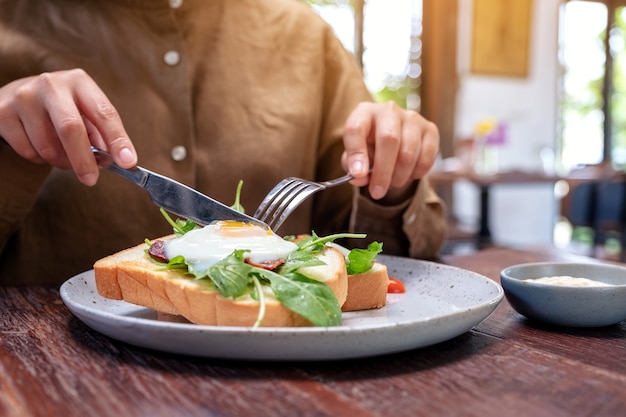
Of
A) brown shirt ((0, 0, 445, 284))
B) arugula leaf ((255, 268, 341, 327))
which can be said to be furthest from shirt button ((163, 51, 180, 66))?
arugula leaf ((255, 268, 341, 327))

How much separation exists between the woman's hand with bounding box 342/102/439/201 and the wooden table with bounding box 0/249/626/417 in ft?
1.64

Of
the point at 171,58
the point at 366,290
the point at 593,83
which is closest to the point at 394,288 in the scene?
the point at 366,290

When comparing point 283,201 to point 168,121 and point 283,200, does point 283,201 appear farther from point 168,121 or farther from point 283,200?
point 168,121

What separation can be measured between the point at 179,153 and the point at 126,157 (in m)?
0.57

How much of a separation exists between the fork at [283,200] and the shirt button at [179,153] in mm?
524

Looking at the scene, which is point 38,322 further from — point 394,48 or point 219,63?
point 394,48

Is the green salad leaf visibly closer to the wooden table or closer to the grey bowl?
Answer: the wooden table

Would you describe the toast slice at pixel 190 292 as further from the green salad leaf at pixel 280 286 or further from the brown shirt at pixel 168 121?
the brown shirt at pixel 168 121

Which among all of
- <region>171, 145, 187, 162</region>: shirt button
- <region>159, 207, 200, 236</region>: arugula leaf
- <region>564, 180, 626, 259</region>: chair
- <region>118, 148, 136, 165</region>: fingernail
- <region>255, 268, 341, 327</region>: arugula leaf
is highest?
<region>118, 148, 136, 165</region>: fingernail

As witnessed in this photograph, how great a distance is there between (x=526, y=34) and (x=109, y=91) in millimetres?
6189

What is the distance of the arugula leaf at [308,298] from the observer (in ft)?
2.21

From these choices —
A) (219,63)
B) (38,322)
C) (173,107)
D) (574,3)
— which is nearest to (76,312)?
(38,322)

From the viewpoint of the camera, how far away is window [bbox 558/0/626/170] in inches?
293

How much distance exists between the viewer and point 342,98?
1816mm
